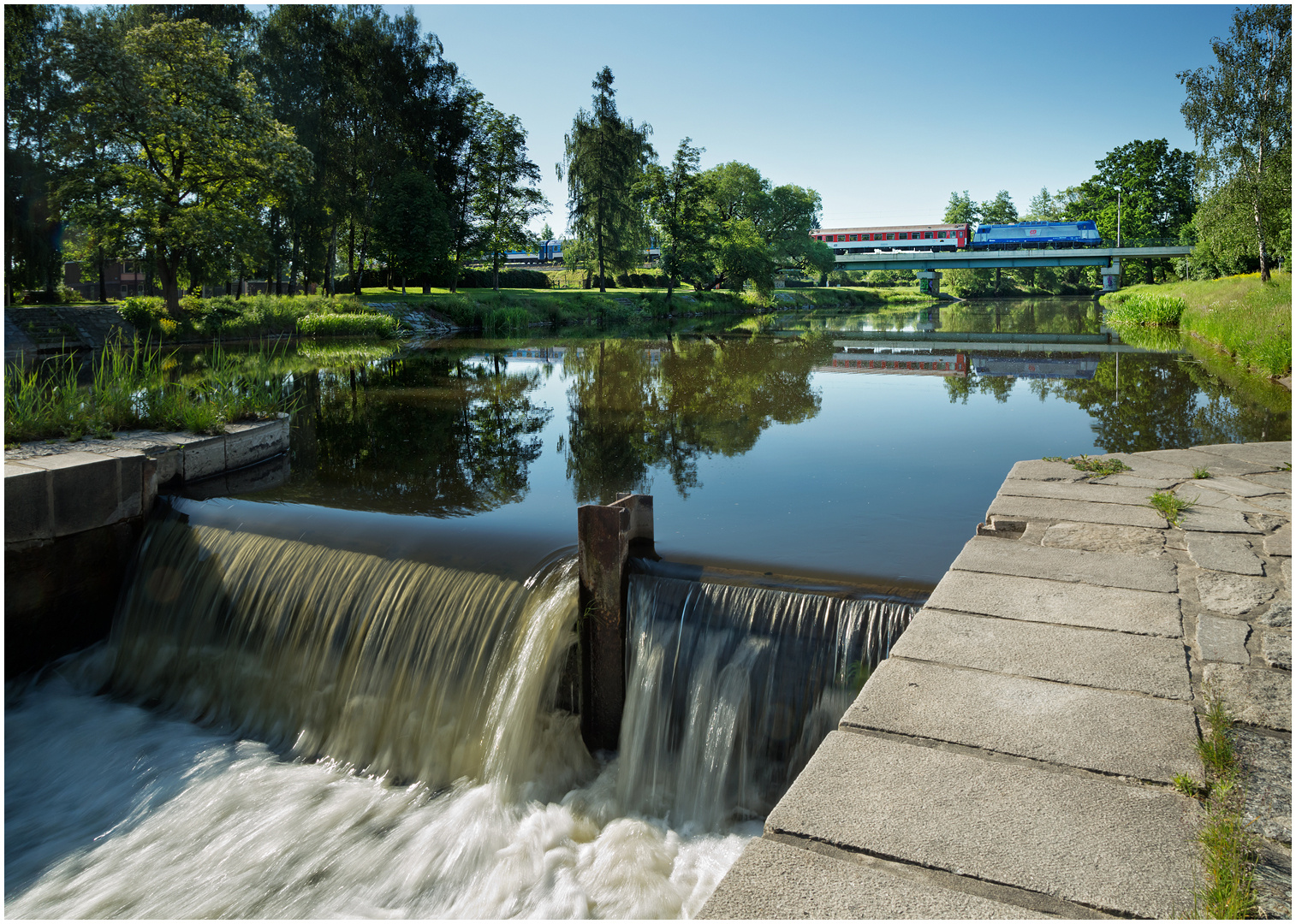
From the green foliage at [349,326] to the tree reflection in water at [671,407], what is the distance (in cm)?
963

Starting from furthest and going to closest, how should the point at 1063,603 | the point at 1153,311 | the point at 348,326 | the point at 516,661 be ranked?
the point at 1153,311 < the point at 348,326 < the point at 516,661 < the point at 1063,603

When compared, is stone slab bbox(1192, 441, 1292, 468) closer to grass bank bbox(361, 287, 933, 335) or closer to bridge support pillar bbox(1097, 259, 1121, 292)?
grass bank bbox(361, 287, 933, 335)

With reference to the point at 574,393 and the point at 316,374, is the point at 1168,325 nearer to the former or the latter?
the point at 574,393

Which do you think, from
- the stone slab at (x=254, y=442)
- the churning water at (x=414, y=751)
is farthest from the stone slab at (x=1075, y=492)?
the stone slab at (x=254, y=442)

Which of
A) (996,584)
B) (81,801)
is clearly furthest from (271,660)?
(996,584)

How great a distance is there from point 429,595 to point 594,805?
1.86 metres

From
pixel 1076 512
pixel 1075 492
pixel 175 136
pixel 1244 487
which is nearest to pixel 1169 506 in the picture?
pixel 1076 512

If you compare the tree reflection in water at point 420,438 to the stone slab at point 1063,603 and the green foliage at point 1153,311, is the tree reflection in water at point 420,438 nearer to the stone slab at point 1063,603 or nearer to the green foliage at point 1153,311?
the stone slab at point 1063,603

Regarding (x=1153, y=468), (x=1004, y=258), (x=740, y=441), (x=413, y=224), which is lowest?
(x=1153, y=468)

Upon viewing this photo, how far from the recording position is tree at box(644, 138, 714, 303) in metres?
46.4

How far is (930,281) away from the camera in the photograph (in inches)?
3558

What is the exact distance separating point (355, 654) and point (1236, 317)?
70.8 ft

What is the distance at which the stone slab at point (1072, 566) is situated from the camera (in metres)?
3.64

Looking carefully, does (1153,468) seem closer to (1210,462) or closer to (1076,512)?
(1210,462)
